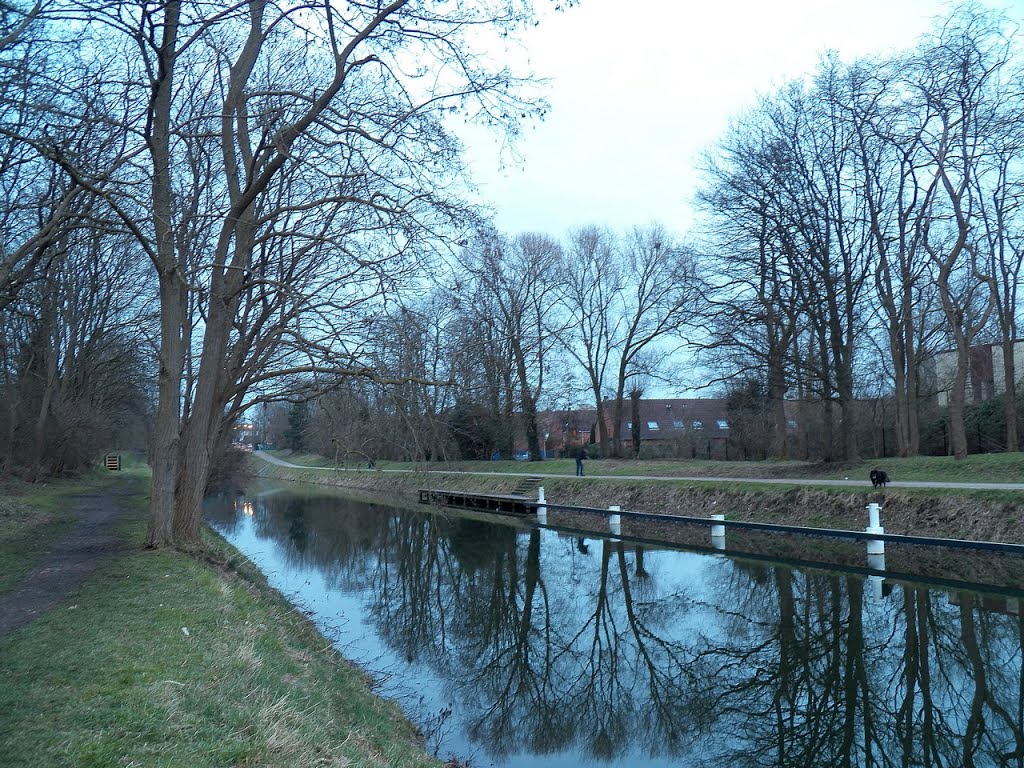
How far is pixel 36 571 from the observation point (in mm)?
11648

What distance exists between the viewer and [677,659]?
12.2 meters

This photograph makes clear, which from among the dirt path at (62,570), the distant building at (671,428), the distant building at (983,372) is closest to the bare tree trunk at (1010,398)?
the distant building at (983,372)

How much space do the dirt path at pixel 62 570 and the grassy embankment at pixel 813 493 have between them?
468 cm

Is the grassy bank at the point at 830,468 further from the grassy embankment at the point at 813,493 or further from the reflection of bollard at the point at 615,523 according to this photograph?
the reflection of bollard at the point at 615,523

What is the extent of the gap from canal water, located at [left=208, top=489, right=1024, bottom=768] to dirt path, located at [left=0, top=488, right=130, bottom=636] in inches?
151

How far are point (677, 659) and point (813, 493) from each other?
38.5 feet

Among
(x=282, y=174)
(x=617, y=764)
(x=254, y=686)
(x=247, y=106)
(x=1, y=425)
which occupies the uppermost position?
(x=247, y=106)

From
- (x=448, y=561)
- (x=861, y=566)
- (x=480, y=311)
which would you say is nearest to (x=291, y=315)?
(x=480, y=311)

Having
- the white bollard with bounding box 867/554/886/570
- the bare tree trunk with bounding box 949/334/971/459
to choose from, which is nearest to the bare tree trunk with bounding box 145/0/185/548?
the white bollard with bounding box 867/554/886/570

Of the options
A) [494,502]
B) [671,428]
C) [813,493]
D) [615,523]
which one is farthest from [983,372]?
[671,428]

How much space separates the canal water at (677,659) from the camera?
351 inches

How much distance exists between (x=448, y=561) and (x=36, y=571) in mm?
11876

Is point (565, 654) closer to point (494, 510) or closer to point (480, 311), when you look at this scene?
point (480, 311)

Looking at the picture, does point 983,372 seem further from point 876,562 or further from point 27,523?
point 27,523
